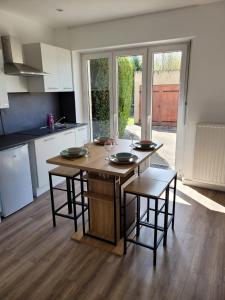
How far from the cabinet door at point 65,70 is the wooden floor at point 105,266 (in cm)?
240

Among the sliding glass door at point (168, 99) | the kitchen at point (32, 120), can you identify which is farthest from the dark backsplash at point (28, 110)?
the sliding glass door at point (168, 99)

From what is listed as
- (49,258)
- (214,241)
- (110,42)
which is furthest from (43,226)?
(110,42)

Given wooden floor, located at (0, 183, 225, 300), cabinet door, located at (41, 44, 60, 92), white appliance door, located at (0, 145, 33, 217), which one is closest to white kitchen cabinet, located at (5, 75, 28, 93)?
cabinet door, located at (41, 44, 60, 92)

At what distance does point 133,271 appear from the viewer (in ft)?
6.62

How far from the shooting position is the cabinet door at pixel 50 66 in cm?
351

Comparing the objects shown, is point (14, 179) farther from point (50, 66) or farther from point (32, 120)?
point (50, 66)

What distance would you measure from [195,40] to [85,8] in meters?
1.62

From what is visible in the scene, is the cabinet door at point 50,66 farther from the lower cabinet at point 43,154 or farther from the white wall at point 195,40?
the white wall at point 195,40

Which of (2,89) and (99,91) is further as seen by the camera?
(99,91)

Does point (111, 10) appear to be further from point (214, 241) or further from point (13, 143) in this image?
point (214, 241)

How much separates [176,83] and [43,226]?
9.61 ft

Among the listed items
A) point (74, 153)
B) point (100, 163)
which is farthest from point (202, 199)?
point (74, 153)

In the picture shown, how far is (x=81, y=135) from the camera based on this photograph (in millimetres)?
4293

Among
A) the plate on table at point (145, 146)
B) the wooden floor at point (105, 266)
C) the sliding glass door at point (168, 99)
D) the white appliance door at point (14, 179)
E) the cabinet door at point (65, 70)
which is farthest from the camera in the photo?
the cabinet door at point (65, 70)
